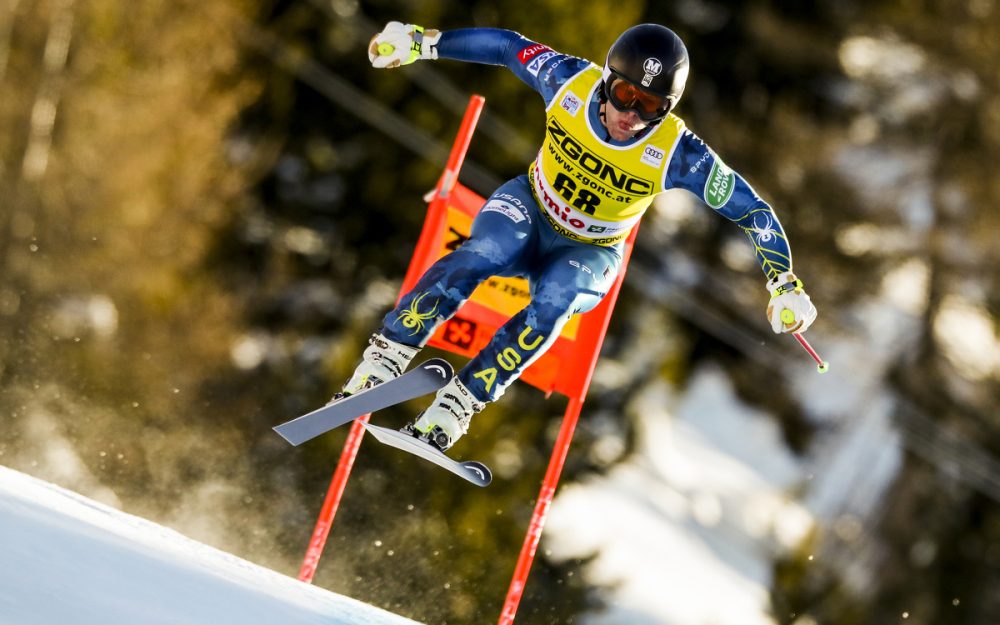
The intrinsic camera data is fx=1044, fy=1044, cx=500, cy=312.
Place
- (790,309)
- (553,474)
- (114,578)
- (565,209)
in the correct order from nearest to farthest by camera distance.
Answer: (114,578) → (790,309) → (565,209) → (553,474)

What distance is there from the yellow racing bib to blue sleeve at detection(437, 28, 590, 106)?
6 centimetres

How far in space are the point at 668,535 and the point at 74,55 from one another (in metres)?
9.41

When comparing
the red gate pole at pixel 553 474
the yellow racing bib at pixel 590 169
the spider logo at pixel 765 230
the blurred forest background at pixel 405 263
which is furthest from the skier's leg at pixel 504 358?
the blurred forest background at pixel 405 263

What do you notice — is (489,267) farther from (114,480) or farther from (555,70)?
(114,480)

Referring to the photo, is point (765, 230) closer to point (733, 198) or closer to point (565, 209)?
point (733, 198)

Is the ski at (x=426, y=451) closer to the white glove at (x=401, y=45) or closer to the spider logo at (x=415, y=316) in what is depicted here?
the spider logo at (x=415, y=316)

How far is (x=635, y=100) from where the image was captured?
3436 millimetres

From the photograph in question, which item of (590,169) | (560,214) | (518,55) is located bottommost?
(560,214)

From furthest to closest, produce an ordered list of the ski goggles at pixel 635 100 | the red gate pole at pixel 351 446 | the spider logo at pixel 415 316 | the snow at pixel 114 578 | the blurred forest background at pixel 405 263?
1. the blurred forest background at pixel 405 263
2. the red gate pole at pixel 351 446
3. the spider logo at pixel 415 316
4. the ski goggles at pixel 635 100
5. the snow at pixel 114 578

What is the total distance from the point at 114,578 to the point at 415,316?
4.70ft

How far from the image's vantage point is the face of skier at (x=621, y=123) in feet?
11.4

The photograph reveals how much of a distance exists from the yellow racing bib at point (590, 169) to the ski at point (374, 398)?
76 centimetres

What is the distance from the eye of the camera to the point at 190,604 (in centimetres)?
244

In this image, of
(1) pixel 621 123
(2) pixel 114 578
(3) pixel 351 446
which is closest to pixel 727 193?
(1) pixel 621 123
